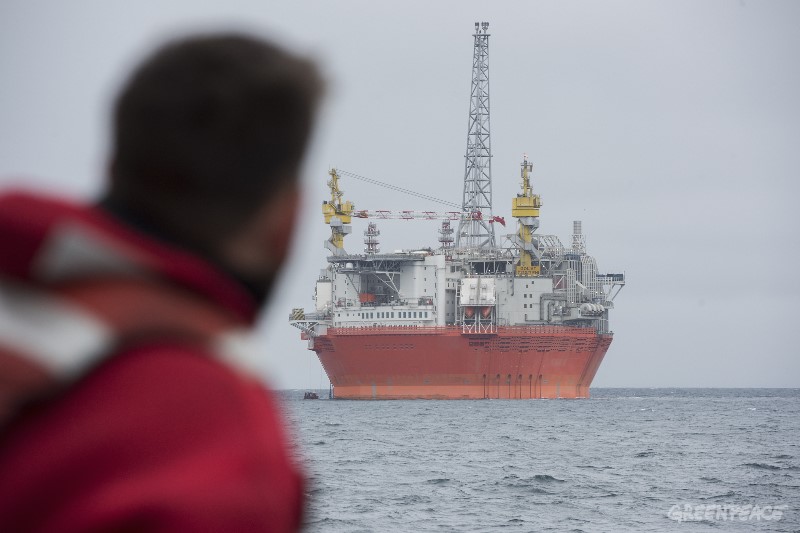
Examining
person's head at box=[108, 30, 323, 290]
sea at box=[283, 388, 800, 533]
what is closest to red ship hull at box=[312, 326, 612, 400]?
sea at box=[283, 388, 800, 533]

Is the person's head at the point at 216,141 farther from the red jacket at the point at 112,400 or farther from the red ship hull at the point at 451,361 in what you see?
the red ship hull at the point at 451,361

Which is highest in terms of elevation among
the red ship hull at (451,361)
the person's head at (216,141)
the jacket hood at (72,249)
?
the red ship hull at (451,361)

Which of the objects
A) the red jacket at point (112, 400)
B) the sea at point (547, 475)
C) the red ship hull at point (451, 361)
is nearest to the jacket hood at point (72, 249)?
the red jacket at point (112, 400)

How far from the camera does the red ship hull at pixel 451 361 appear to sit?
74.9 m

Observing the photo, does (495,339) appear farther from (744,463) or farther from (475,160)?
(744,463)

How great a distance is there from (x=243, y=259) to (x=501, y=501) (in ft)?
94.1

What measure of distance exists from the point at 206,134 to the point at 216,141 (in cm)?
1

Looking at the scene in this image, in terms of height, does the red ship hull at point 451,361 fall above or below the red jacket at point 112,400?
above

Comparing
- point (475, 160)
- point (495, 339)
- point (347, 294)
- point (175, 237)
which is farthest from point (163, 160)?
point (475, 160)

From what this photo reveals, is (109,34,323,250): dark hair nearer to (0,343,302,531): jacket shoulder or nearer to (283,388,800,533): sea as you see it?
(0,343,302,531): jacket shoulder

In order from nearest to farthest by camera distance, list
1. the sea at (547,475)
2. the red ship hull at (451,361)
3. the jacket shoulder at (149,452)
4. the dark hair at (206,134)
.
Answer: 1. the jacket shoulder at (149,452)
2. the dark hair at (206,134)
3. the sea at (547,475)
4. the red ship hull at (451,361)

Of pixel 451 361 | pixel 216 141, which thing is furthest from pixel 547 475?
pixel 451 361

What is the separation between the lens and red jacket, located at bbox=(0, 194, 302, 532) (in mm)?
1204

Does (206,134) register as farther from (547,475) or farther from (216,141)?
(547,475)
